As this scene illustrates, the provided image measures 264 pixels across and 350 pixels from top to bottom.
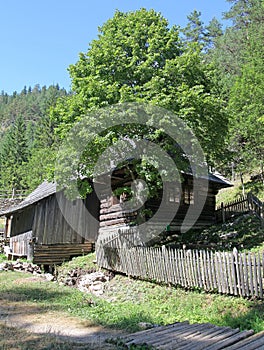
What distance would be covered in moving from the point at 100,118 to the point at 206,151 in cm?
551

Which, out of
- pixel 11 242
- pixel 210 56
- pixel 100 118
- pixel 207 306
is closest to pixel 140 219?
pixel 100 118

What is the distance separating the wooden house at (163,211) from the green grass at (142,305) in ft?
13.4

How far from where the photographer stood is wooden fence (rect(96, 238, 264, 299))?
10109 millimetres

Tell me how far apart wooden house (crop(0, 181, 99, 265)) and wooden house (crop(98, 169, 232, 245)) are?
38.0 inches

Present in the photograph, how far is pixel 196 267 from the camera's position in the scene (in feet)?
38.2

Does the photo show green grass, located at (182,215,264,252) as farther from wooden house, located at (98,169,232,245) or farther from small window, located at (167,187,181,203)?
small window, located at (167,187,181,203)

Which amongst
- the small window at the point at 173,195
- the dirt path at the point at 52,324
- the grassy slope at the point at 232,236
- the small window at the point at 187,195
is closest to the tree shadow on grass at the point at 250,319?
the dirt path at the point at 52,324

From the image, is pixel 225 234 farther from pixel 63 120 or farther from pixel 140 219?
pixel 63 120

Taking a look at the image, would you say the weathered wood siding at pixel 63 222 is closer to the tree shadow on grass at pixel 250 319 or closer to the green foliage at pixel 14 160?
the tree shadow on grass at pixel 250 319

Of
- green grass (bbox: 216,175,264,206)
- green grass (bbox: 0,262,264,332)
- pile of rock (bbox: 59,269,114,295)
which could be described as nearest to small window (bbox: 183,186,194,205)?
pile of rock (bbox: 59,269,114,295)

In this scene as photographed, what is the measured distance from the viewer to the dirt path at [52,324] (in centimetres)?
637

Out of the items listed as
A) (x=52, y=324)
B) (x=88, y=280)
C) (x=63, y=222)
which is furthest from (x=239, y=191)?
(x=52, y=324)

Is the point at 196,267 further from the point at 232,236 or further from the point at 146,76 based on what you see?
the point at 146,76

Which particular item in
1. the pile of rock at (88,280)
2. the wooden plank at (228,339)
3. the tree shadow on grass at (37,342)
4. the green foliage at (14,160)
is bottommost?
the pile of rock at (88,280)
